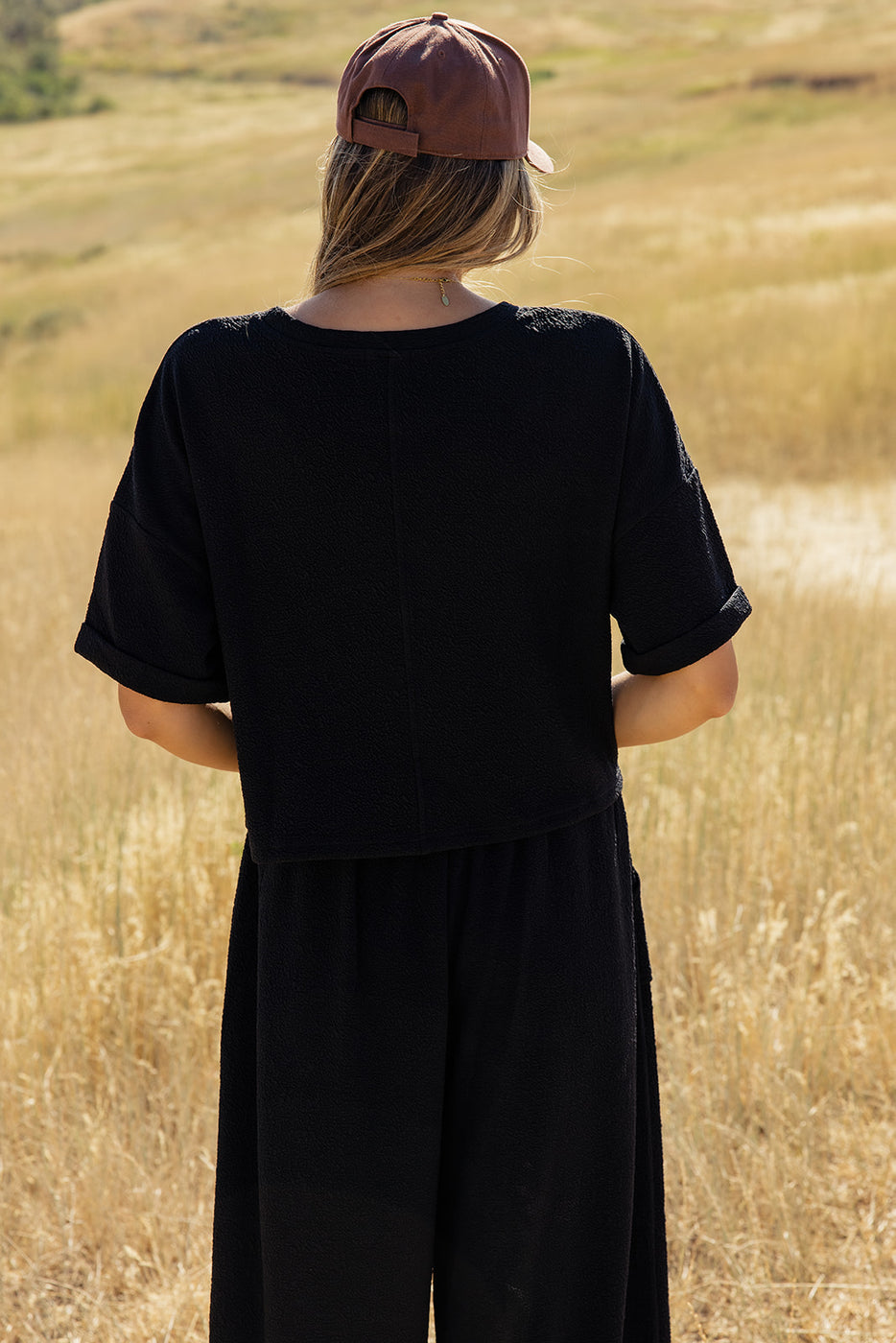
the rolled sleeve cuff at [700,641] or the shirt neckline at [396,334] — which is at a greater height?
the shirt neckline at [396,334]

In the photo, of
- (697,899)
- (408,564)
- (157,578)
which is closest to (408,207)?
(408,564)

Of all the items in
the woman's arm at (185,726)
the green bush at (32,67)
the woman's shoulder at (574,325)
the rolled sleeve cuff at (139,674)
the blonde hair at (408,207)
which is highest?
the green bush at (32,67)

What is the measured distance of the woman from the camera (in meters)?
1.28

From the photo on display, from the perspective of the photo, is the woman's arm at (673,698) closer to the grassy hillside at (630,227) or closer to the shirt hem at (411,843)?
the shirt hem at (411,843)

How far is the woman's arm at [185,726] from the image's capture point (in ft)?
4.91

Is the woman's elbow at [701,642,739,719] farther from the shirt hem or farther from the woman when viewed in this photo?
the shirt hem

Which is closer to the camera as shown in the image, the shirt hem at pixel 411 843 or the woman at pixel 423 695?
the woman at pixel 423 695

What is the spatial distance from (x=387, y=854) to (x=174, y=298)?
62.4 ft

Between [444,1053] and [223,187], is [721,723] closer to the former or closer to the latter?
[444,1053]

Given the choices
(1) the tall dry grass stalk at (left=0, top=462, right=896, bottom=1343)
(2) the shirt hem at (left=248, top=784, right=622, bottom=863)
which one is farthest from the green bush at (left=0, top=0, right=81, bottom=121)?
(2) the shirt hem at (left=248, top=784, right=622, bottom=863)

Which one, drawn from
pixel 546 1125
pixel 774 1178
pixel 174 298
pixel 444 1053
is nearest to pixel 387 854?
pixel 444 1053

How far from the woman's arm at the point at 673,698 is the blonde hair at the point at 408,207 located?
0.53 meters

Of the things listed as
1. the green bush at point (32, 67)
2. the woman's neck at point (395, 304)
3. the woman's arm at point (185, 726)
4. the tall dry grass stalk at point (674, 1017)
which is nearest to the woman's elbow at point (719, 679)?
the woman's neck at point (395, 304)

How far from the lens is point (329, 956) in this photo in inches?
56.6
